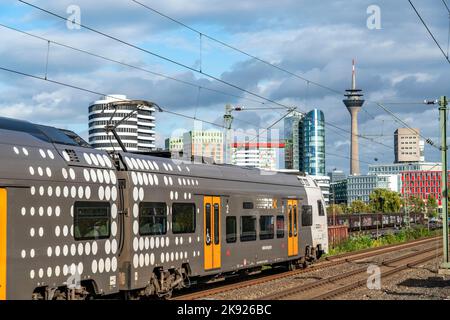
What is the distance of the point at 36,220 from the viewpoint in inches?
501

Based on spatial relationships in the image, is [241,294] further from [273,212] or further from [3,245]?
[3,245]

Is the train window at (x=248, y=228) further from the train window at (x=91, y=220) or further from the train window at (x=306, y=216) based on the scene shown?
the train window at (x=91, y=220)

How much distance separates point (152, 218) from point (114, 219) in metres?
1.89

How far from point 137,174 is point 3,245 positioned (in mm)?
5116

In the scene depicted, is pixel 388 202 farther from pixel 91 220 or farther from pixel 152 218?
pixel 91 220

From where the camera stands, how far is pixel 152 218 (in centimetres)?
1720

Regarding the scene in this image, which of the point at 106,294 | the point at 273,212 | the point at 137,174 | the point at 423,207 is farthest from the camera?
the point at 423,207

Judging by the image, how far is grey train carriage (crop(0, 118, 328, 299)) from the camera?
12430mm

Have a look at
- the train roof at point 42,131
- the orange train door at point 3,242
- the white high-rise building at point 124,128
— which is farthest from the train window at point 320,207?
the white high-rise building at point 124,128

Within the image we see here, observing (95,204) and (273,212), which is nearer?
(95,204)

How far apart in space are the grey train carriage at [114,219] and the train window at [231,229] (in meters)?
0.03

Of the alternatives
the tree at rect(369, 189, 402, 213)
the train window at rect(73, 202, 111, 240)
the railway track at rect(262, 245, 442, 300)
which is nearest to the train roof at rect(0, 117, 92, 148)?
the train window at rect(73, 202, 111, 240)

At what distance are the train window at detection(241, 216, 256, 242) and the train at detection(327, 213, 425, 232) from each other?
31614 mm
